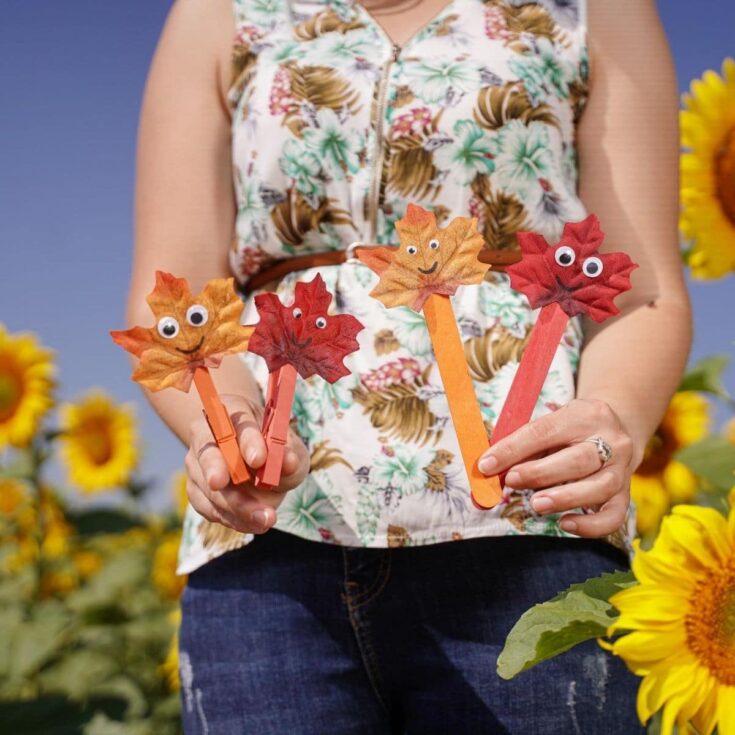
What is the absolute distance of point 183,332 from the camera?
24.0 inches

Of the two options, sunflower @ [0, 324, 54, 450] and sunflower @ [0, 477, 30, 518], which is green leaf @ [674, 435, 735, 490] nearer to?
sunflower @ [0, 324, 54, 450]

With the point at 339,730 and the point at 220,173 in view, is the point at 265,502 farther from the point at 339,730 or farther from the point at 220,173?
the point at 220,173

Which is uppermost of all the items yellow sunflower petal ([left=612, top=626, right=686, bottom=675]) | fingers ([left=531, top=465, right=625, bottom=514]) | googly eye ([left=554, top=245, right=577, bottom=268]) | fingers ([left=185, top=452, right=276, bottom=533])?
googly eye ([left=554, top=245, right=577, bottom=268])

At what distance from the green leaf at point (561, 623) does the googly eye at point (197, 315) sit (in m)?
0.25

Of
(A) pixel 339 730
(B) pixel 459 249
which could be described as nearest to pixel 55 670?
(A) pixel 339 730

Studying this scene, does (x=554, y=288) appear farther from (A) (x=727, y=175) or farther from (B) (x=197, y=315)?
(A) (x=727, y=175)

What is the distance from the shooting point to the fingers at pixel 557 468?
23.5 inches

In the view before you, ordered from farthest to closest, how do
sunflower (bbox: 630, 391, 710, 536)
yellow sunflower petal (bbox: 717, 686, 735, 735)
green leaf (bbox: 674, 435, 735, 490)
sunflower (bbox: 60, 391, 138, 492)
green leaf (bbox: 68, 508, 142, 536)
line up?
1. sunflower (bbox: 60, 391, 138, 492)
2. green leaf (bbox: 68, 508, 142, 536)
3. sunflower (bbox: 630, 391, 710, 536)
4. green leaf (bbox: 674, 435, 735, 490)
5. yellow sunflower petal (bbox: 717, 686, 735, 735)

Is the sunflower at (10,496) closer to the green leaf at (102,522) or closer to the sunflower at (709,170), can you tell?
the green leaf at (102,522)

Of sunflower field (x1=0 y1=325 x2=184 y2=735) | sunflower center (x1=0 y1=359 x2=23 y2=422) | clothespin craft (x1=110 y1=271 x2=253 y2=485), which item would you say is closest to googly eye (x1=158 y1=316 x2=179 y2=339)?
clothespin craft (x1=110 y1=271 x2=253 y2=485)

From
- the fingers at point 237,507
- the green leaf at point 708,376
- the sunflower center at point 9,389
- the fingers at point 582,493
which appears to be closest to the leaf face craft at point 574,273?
the fingers at point 582,493

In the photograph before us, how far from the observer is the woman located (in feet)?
2.68

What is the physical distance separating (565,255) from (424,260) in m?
0.08

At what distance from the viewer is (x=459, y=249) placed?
0.61 meters
